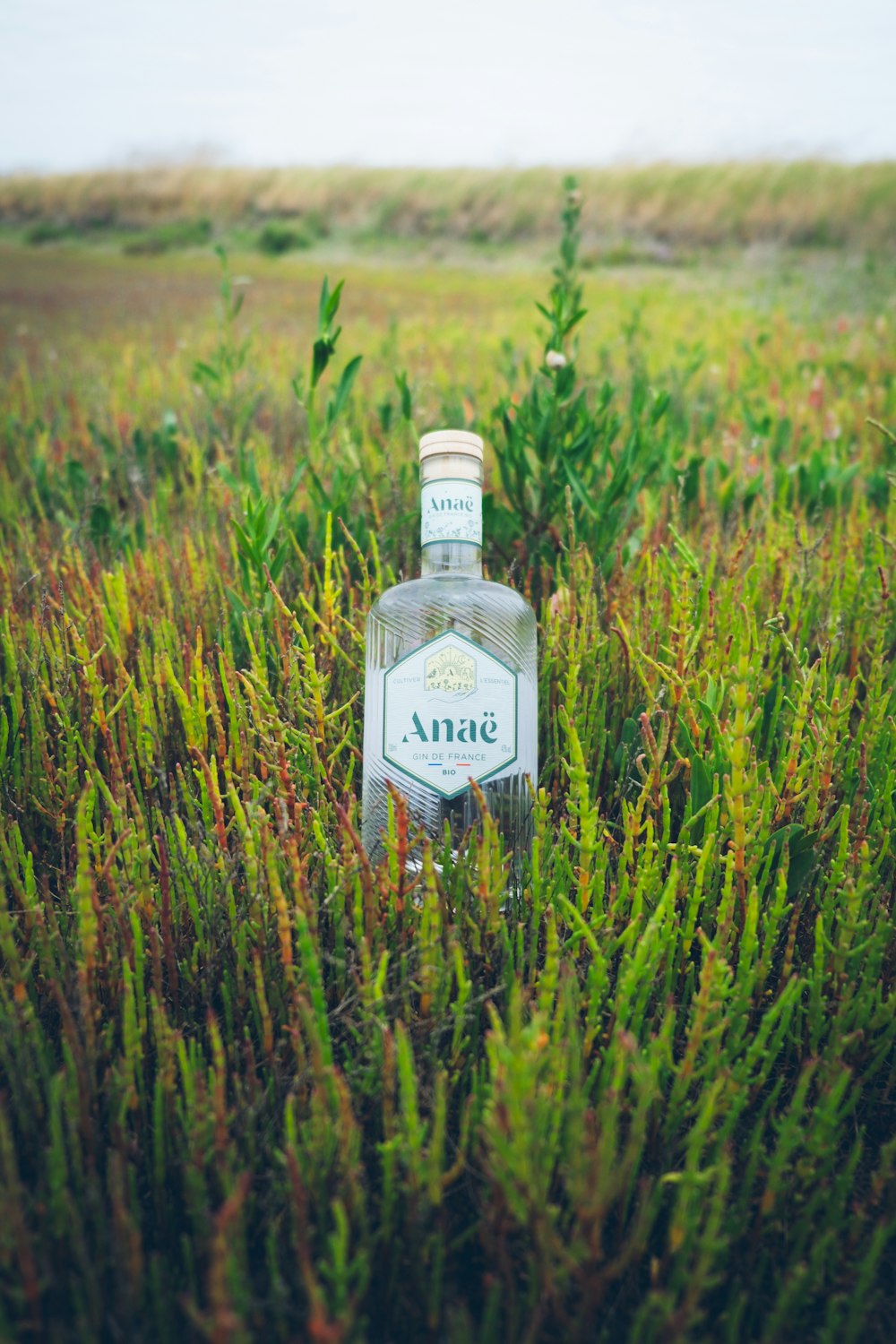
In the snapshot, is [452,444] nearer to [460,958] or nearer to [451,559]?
[451,559]

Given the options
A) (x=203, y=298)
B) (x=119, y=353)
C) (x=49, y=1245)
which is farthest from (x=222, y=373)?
(x=203, y=298)

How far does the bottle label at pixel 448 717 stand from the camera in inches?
62.6

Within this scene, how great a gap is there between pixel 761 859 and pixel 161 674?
1.33 meters

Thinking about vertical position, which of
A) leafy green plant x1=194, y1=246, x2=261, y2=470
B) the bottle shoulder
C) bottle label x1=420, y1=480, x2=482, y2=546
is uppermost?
leafy green plant x1=194, y1=246, x2=261, y2=470

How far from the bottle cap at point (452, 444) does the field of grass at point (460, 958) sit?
34 centimetres

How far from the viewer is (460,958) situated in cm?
114

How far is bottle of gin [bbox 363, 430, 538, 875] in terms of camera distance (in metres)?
1.59

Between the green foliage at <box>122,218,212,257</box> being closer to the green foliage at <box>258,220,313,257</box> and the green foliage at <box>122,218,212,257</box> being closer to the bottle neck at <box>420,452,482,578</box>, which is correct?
the green foliage at <box>258,220,313,257</box>

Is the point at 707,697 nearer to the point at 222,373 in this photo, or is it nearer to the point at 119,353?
the point at 222,373

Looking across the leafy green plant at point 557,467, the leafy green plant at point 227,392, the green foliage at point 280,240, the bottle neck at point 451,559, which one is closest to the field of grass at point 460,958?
the leafy green plant at point 557,467

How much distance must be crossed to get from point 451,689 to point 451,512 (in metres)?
0.41

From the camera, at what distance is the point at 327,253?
744 inches

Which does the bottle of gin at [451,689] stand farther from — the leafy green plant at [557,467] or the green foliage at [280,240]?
the green foliage at [280,240]

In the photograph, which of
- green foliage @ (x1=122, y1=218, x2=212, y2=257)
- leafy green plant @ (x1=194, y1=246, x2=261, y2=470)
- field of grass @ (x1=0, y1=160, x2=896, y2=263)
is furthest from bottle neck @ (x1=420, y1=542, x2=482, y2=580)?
green foliage @ (x1=122, y1=218, x2=212, y2=257)
